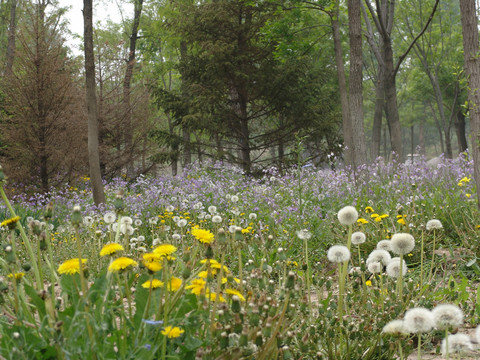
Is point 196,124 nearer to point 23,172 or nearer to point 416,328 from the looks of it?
point 23,172

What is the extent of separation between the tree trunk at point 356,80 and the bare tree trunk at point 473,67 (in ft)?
13.8

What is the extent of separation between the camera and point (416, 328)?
1.44 metres

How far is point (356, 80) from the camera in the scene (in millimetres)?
9391

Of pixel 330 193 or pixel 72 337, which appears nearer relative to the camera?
pixel 72 337

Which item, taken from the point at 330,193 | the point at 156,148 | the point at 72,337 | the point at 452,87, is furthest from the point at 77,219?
the point at 452,87

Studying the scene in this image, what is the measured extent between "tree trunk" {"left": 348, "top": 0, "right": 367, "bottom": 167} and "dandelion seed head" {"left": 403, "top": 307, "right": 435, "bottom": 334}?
7.76m

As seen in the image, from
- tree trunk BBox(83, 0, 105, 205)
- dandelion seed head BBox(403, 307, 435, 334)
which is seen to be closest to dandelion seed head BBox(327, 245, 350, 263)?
dandelion seed head BBox(403, 307, 435, 334)

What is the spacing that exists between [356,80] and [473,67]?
476cm

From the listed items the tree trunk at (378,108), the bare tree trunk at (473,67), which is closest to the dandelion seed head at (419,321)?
the bare tree trunk at (473,67)

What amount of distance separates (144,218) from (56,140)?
4.25m

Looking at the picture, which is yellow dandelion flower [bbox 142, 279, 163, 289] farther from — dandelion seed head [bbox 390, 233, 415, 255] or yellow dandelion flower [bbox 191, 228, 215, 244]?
dandelion seed head [bbox 390, 233, 415, 255]

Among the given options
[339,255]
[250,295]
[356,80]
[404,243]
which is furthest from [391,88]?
[250,295]

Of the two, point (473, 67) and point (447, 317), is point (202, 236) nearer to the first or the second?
point (447, 317)

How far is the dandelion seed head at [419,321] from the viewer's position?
1.44 metres
